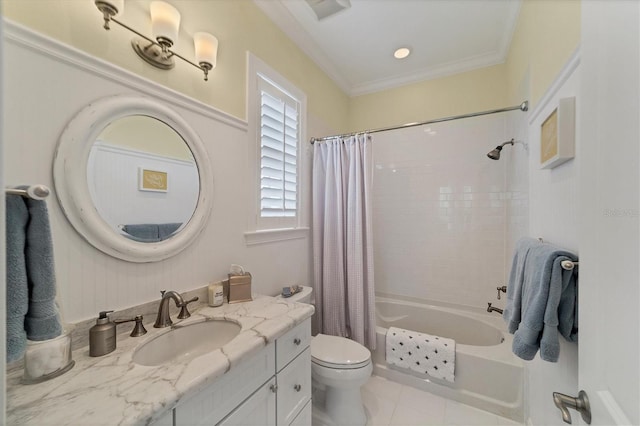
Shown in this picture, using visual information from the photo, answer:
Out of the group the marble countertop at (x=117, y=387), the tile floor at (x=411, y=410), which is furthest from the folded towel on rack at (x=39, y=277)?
the tile floor at (x=411, y=410)

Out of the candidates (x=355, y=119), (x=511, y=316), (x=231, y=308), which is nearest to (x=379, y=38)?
(x=355, y=119)

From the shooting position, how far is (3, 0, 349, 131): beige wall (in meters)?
0.86

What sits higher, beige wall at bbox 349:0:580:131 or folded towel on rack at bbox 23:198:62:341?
beige wall at bbox 349:0:580:131

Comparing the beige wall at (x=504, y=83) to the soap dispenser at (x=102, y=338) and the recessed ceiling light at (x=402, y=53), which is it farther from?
the soap dispenser at (x=102, y=338)

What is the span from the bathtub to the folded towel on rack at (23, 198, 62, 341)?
6.34 ft

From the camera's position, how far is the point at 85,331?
92 centimetres

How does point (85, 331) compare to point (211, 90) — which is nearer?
point (85, 331)

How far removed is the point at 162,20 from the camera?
1055 millimetres

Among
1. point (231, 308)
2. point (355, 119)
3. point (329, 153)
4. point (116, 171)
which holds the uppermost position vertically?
point (355, 119)

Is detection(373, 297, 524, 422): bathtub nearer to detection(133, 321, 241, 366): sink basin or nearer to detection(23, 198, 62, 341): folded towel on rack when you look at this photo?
detection(133, 321, 241, 366): sink basin

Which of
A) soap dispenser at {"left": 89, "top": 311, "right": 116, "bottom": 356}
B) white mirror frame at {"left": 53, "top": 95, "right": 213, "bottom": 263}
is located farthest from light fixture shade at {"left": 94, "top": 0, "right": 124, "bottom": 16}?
soap dispenser at {"left": 89, "top": 311, "right": 116, "bottom": 356}

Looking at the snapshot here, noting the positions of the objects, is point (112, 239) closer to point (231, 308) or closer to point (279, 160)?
point (231, 308)

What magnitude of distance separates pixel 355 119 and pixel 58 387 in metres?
2.94

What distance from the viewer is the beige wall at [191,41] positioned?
2.83ft
